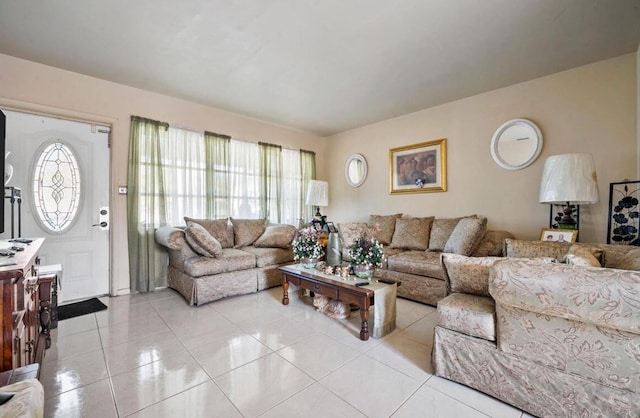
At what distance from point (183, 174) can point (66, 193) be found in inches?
51.4

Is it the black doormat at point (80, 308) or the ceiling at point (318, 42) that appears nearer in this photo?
the ceiling at point (318, 42)

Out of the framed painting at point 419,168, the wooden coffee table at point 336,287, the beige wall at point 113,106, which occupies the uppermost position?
the beige wall at point 113,106

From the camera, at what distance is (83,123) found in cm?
332

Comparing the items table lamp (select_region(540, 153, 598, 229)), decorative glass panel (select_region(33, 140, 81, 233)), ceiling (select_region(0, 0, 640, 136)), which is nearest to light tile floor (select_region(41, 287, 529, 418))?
decorative glass panel (select_region(33, 140, 81, 233))

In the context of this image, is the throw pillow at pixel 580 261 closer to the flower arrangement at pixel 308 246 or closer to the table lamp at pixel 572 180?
the table lamp at pixel 572 180

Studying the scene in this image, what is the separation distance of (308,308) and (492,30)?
323 centimetres

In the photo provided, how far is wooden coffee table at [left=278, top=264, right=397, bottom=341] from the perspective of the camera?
2.31m

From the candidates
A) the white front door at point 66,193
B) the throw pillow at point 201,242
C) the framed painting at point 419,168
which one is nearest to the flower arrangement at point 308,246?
the throw pillow at point 201,242

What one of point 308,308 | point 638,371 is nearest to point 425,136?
point 308,308

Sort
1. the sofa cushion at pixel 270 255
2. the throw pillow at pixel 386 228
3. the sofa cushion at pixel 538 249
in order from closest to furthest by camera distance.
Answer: the sofa cushion at pixel 538 249 < the sofa cushion at pixel 270 255 < the throw pillow at pixel 386 228

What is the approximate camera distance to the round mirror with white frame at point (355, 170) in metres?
5.17

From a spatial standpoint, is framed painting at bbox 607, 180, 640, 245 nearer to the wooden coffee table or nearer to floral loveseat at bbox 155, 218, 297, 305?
the wooden coffee table

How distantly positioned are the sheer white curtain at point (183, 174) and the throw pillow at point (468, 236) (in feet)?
11.7

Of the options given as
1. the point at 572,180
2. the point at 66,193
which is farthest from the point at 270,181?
the point at 572,180
